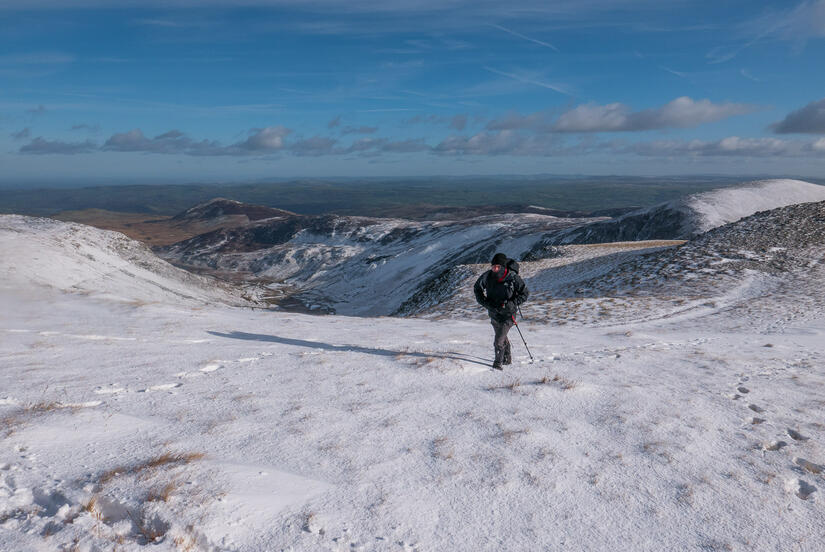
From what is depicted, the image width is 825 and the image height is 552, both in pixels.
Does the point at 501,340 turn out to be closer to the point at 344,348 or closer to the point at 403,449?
the point at 344,348

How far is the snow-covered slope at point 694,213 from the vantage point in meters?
63.3

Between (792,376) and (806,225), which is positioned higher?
(806,225)

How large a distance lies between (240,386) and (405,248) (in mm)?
88902

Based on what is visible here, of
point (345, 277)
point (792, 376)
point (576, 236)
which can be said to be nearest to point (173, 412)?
point (792, 376)

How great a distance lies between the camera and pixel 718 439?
7.69 metres

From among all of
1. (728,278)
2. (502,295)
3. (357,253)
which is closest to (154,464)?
(502,295)

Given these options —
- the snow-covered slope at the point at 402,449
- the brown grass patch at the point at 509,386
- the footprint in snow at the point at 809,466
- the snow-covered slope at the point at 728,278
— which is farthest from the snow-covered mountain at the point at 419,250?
the footprint in snow at the point at 809,466

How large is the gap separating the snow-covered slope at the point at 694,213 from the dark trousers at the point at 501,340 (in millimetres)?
59311

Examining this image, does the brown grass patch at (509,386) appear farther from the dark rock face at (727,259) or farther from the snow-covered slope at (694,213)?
the snow-covered slope at (694,213)

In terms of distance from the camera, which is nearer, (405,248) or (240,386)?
(240,386)

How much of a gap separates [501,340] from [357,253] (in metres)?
94.2

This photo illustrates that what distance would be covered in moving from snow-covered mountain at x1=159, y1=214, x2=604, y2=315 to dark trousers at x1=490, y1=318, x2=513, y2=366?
3559cm

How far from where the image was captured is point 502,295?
11109mm

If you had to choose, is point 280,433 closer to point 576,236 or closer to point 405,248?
point 576,236
